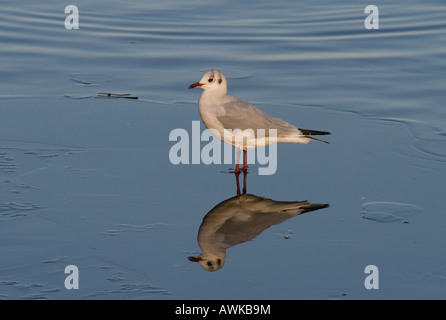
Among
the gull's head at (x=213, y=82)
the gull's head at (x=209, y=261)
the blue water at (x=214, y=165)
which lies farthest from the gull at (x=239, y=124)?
the gull's head at (x=209, y=261)

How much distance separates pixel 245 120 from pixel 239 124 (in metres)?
0.07

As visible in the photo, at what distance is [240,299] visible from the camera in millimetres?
5438

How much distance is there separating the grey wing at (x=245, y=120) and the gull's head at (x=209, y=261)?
2097 mm

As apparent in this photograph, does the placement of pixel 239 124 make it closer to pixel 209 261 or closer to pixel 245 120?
pixel 245 120

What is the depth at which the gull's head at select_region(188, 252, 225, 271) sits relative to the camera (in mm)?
5891

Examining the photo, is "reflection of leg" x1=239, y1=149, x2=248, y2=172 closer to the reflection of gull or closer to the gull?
the gull

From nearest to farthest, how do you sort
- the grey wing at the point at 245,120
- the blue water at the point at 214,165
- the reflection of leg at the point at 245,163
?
the blue water at the point at 214,165 < the grey wing at the point at 245,120 < the reflection of leg at the point at 245,163

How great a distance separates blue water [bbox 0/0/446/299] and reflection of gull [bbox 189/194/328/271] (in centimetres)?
8

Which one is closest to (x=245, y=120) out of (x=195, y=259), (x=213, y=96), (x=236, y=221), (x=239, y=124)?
(x=239, y=124)

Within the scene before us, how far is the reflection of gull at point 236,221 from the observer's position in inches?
242

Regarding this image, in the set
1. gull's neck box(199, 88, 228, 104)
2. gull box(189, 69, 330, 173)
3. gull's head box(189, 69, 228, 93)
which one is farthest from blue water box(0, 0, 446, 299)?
gull's head box(189, 69, 228, 93)

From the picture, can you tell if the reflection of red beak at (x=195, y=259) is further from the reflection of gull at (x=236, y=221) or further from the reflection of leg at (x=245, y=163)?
the reflection of leg at (x=245, y=163)
